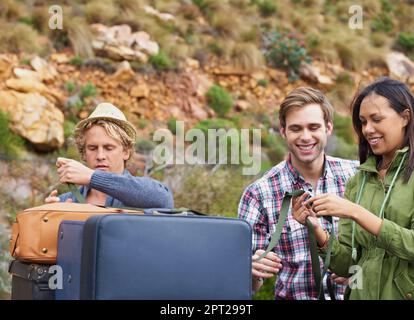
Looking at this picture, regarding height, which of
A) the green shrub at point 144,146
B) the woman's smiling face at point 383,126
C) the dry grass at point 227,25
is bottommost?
the woman's smiling face at point 383,126

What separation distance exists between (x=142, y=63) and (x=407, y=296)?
10.0 meters

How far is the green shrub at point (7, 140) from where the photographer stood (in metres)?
9.38

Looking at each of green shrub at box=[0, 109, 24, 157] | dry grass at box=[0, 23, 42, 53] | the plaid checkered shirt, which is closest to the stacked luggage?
the plaid checkered shirt

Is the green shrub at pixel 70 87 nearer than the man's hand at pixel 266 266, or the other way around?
the man's hand at pixel 266 266

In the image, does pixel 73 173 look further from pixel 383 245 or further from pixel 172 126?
pixel 172 126

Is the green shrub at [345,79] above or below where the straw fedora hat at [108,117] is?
above

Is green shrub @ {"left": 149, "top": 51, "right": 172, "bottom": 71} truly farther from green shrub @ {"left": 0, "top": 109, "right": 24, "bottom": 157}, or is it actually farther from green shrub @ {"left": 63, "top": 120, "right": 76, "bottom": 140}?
green shrub @ {"left": 0, "top": 109, "right": 24, "bottom": 157}

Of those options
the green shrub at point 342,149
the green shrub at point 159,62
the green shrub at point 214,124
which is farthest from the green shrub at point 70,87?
the green shrub at point 342,149

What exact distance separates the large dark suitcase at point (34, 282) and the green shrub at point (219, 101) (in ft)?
32.1

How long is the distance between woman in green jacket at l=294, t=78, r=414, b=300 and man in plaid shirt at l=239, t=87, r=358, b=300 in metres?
0.40

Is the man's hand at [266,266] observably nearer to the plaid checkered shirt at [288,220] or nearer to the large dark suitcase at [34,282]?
the plaid checkered shirt at [288,220]

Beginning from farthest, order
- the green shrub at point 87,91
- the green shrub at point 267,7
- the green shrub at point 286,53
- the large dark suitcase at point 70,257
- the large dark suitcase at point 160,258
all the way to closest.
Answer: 1. the green shrub at point 267,7
2. the green shrub at point 286,53
3. the green shrub at point 87,91
4. the large dark suitcase at point 70,257
5. the large dark suitcase at point 160,258
